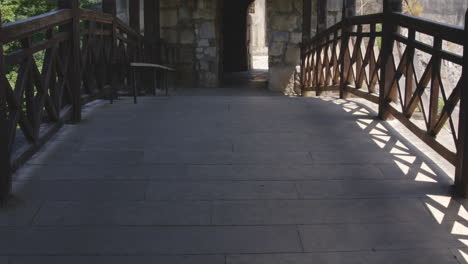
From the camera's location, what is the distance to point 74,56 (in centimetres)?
422

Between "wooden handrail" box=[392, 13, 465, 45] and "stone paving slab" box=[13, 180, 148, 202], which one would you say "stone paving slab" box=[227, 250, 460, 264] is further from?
"wooden handrail" box=[392, 13, 465, 45]

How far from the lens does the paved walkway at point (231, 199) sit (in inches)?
94.0

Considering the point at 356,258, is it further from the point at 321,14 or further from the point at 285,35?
the point at 285,35

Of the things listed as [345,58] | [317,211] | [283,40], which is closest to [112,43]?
[345,58]

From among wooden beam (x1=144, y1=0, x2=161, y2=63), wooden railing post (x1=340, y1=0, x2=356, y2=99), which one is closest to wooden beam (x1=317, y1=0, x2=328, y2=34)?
wooden beam (x1=144, y1=0, x2=161, y2=63)

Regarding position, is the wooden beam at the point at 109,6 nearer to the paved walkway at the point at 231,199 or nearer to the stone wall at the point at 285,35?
the paved walkway at the point at 231,199

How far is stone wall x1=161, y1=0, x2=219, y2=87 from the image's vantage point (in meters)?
10.1

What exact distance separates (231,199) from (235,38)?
12.5 metres

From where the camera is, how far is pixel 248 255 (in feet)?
7.68

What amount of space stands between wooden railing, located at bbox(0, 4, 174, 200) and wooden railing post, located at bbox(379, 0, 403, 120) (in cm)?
230

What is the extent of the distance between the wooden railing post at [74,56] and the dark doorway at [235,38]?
34.2 feet

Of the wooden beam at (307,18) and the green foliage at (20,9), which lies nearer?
the wooden beam at (307,18)

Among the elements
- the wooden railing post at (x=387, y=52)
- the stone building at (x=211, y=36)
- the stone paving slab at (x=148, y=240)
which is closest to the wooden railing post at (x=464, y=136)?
the stone paving slab at (x=148, y=240)

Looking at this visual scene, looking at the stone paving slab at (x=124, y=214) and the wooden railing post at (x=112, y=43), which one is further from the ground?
the wooden railing post at (x=112, y=43)
